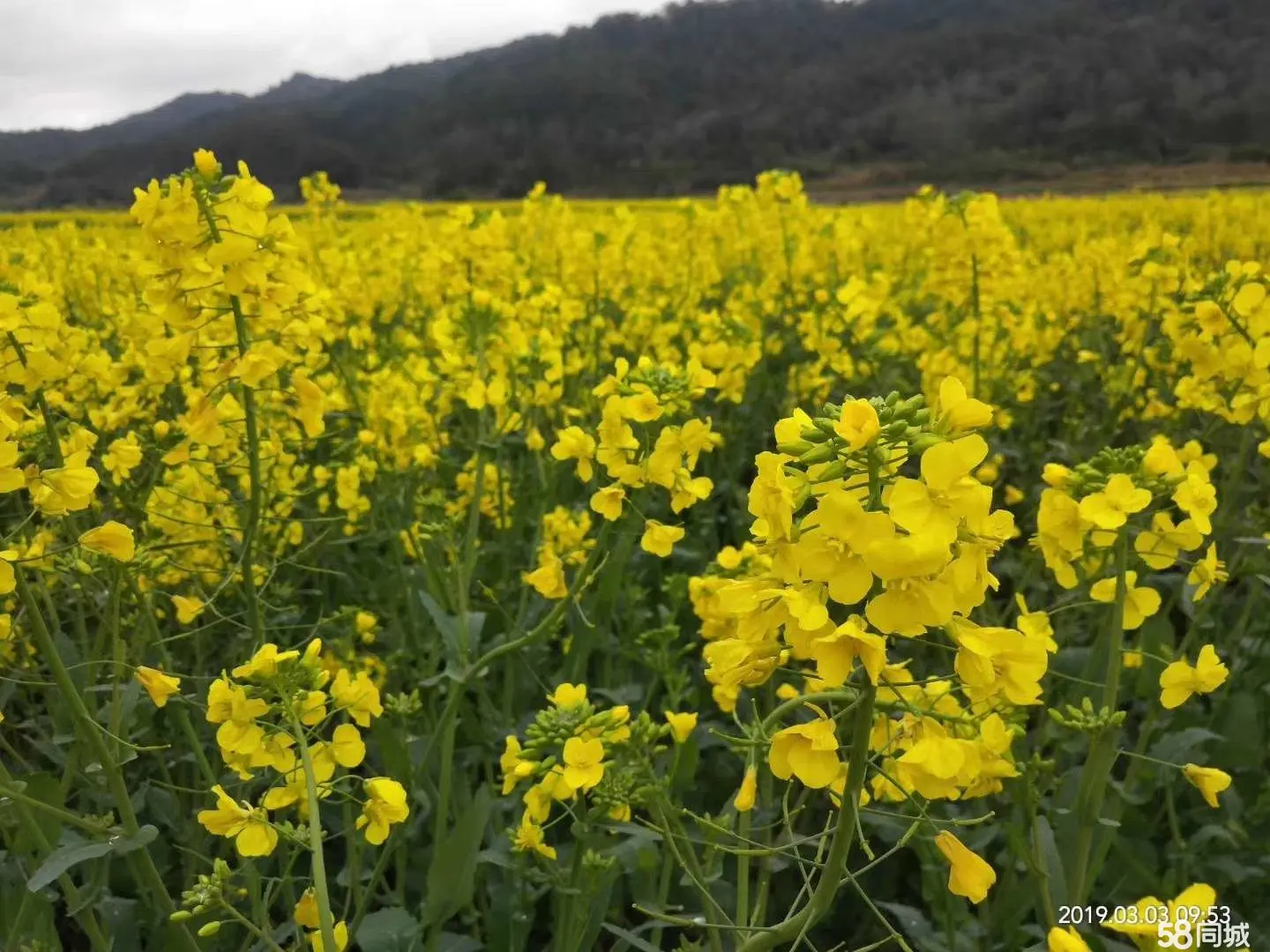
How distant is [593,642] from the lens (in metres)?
2.82

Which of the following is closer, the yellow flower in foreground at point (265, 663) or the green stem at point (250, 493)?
the yellow flower in foreground at point (265, 663)

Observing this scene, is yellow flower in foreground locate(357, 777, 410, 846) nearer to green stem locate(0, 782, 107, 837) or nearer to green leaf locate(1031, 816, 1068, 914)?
green stem locate(0, 782, 107, 837)

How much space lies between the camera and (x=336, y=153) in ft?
217

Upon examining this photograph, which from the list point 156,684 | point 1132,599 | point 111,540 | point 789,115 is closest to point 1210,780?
point 1132,599

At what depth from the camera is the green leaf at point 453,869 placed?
77.7 inches

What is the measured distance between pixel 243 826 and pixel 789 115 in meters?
79.7

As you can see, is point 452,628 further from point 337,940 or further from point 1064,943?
point 1064,943

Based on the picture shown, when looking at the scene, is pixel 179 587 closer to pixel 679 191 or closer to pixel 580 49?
pixel 679 191

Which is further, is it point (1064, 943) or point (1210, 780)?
point (1210, 780)

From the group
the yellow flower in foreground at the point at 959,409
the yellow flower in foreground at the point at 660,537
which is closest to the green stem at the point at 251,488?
the yellow flower in foreground at the point at 660,537

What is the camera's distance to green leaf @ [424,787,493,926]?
77.7 inches

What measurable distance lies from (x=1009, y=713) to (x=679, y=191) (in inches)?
2002

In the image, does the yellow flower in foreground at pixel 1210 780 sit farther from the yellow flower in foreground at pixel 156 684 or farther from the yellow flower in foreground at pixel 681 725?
the yellow flower in foreground at pixel 156 684

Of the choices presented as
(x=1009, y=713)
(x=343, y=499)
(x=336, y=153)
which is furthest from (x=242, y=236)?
(x=336, y=153)
